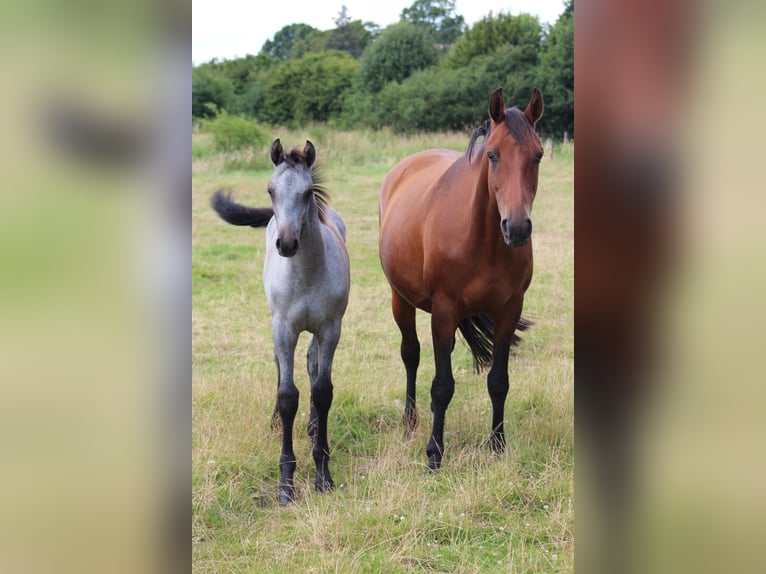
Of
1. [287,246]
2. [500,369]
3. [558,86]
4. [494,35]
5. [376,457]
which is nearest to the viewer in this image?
[287,246]

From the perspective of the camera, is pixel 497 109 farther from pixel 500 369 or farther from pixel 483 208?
pixel 500 369

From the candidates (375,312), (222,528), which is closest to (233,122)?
(375,312)

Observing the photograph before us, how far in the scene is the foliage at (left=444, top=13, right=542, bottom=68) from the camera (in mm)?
18750

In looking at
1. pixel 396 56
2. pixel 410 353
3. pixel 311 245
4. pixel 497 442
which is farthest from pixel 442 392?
pixel 396 56

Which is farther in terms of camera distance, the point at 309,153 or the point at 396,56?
the point at 396,56

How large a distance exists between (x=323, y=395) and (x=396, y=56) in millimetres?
18630

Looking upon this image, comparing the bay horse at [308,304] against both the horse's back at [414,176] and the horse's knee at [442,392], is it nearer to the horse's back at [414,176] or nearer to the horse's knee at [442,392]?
the horse's knee at [442,392]

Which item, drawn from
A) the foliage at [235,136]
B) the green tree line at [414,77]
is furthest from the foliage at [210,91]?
the foliage at [235,136]

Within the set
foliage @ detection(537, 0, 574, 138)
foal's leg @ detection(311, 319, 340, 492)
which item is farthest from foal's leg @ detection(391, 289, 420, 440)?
foliage @ detection(537, 0, 574, 138)

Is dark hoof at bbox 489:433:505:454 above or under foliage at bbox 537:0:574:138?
under

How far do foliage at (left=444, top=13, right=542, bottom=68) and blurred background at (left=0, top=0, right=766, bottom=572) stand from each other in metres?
19.2

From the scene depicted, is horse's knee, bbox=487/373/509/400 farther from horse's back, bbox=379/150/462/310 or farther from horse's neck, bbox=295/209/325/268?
horse's neck, bbox=295/209/325/268
